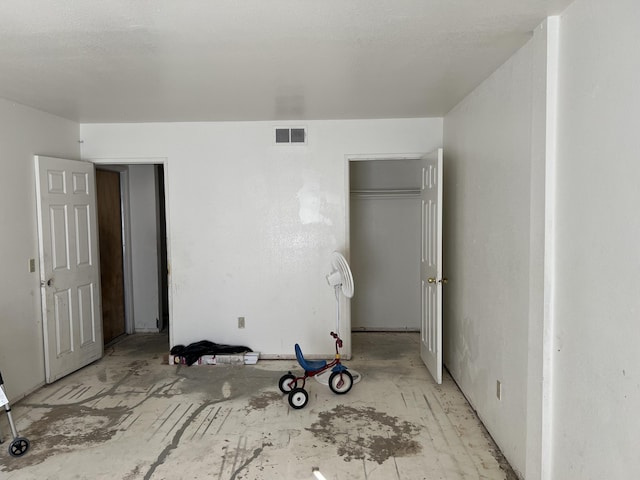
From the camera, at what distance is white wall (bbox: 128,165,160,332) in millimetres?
5578

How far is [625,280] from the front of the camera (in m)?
1.53

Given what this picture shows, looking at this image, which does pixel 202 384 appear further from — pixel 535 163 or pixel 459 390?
pixel 535 163

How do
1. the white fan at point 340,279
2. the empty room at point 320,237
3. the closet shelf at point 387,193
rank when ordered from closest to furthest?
the empty room at point 320,237 → the white fan at point 340,279 → the closet shelf at point 387,193

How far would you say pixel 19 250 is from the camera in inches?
141

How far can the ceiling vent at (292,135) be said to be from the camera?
445 cm

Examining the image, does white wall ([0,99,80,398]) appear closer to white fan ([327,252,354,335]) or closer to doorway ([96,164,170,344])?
doorway ([96,164,170,344])

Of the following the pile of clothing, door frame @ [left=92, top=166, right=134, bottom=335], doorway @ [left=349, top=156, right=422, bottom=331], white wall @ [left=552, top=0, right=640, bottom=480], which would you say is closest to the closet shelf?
doorway @ [left=349, top=156, right=422, bottom=331]

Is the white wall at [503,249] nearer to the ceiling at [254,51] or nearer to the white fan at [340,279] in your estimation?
the ceiling at [254,51]

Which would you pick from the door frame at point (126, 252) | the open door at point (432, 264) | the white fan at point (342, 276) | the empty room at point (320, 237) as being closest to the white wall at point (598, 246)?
the empty room at point (320, 237)

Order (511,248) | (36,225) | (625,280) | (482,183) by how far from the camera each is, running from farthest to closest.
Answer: (36,225)
(482,183)
(511,248)
(625,280)

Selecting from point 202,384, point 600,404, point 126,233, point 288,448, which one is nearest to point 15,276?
point 202,384

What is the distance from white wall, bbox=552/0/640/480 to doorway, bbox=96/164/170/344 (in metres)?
4.76

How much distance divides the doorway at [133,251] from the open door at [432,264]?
130 inches

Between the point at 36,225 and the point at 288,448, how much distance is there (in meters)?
2.74
